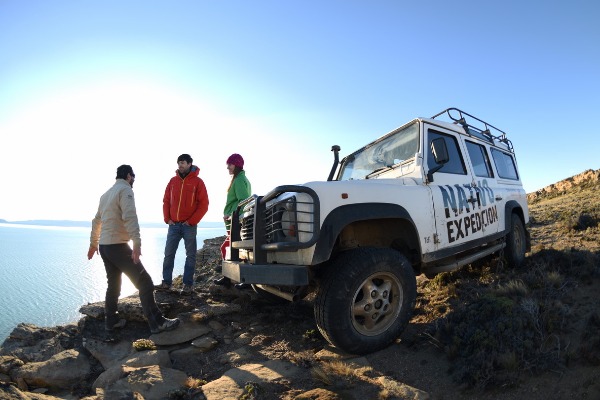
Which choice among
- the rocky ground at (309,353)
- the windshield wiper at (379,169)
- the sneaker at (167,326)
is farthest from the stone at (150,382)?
the windshield wiper at (379,169)

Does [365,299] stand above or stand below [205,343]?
above

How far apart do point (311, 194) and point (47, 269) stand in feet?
46.3

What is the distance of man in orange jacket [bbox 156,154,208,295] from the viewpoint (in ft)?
15.8

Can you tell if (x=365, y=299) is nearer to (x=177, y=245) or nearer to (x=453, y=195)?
(x=453, y=195)

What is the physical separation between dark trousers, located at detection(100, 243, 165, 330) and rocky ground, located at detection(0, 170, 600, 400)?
0.21 meters

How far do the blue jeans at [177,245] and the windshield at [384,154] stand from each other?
2488mm

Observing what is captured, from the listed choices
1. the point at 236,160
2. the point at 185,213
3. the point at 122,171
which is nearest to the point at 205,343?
the point at 185,213

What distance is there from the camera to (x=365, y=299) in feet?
9.33

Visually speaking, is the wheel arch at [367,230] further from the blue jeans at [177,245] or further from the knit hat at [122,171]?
the knit hat at [122,171]

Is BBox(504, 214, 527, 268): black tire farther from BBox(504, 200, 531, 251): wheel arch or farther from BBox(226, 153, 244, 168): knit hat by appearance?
BBox(226, 153, 244, 168): knit hat

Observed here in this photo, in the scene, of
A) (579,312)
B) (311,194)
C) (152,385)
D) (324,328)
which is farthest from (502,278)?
(152,385)

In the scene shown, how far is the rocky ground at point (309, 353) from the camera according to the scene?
89.4 inches

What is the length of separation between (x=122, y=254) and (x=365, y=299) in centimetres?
281

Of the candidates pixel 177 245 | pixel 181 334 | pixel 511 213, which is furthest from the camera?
pixel 511 213
